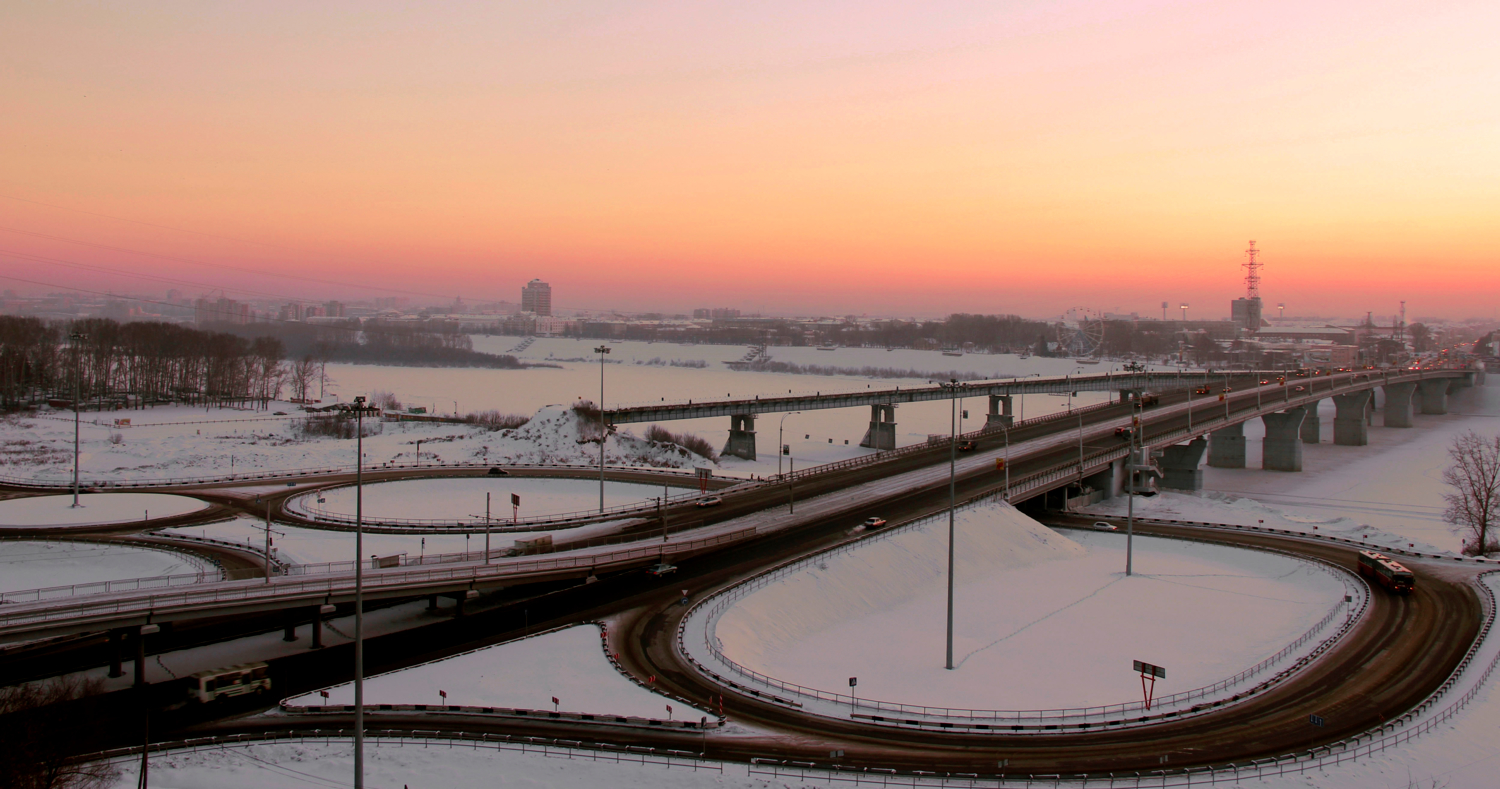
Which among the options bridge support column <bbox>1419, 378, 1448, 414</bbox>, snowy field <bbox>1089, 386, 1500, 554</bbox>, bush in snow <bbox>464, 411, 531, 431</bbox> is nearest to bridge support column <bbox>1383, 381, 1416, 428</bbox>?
snowy field <bbox>1089, 386, 1500, 554</bbox>

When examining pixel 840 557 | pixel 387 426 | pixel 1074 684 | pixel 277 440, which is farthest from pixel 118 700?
pixel 387 426

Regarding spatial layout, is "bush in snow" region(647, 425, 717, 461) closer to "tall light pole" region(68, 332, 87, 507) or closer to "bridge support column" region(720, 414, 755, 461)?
"bridge support column" region(720, 414, 755, 461)

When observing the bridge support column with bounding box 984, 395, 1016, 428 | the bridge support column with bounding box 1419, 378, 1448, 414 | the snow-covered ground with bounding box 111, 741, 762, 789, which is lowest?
the snow-covered ground with bounding box 111, 741, 762, 789

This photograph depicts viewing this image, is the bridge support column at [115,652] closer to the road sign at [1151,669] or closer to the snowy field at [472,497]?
the snowy field at [472,497]

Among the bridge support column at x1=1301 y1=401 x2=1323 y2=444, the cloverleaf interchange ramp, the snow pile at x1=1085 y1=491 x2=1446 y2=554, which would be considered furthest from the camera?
the bridge support column at x1=1301 y1=401 x2=1323 y2=444

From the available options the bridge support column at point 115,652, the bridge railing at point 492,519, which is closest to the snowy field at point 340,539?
the bridge railing at point 492,519

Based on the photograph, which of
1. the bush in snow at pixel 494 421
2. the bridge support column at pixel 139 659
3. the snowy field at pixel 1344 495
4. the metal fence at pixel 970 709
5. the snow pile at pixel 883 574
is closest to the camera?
the metal fence at pixel 970 709

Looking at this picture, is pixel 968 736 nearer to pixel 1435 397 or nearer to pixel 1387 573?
pixel 1387 573

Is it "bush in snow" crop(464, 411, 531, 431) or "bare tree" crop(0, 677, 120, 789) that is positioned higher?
"bush in snow" crop(464, 411, 531, 431)
